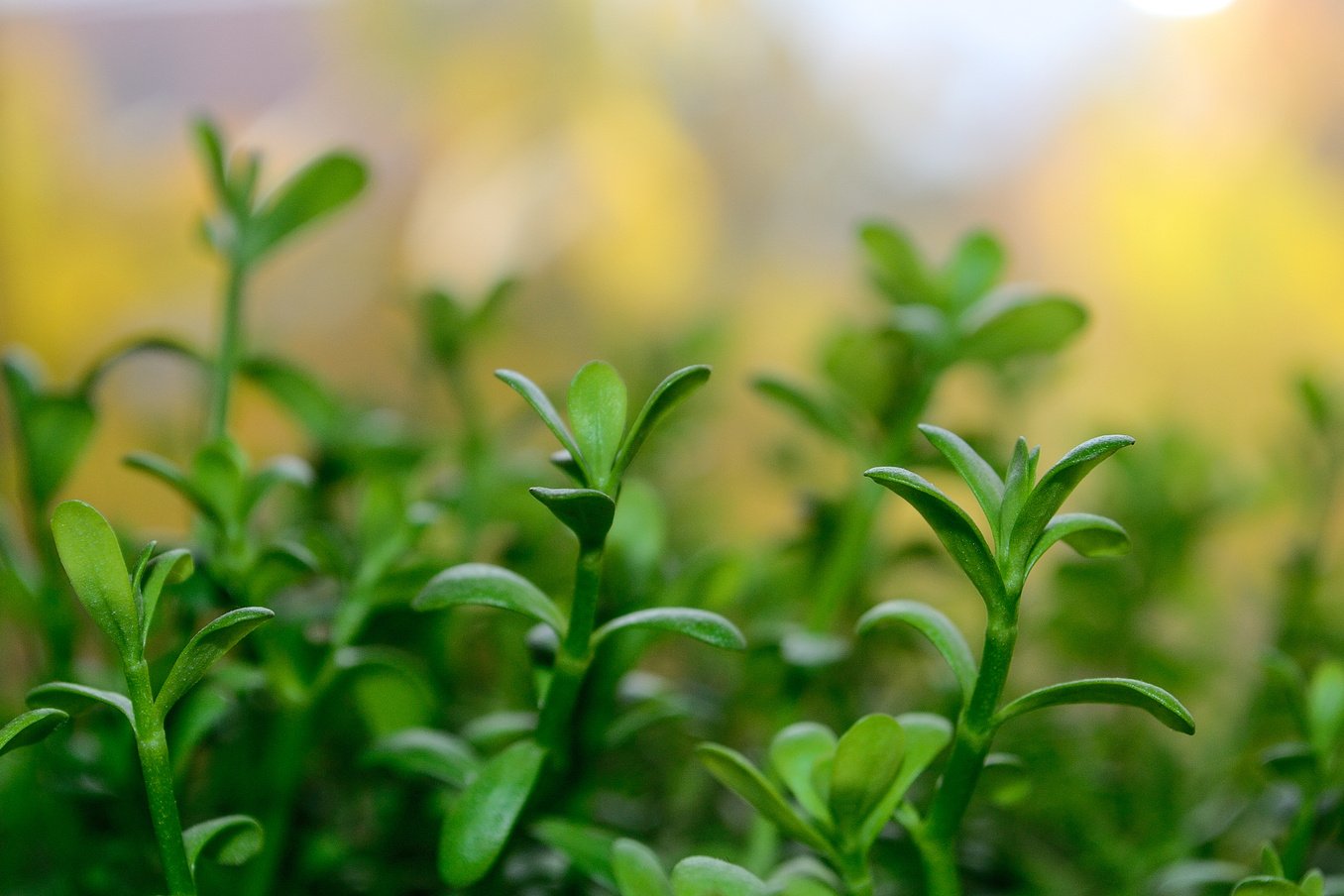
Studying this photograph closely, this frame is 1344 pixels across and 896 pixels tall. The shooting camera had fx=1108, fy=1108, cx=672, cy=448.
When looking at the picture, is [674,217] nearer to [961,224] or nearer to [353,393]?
[961,224]

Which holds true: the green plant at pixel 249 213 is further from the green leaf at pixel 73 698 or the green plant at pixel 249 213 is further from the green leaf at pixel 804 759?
the green leaf at pixel 804 759

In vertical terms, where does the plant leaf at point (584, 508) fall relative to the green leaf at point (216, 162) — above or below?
below

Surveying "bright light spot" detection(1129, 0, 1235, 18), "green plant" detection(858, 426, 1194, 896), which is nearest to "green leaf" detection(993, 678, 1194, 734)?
"green plant" detection(858, 426, 1194, 896)

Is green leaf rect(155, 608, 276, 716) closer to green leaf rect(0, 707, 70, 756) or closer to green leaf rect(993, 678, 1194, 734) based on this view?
green leaf rect(0, 707, 70, 756)

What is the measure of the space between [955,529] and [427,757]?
21 cm

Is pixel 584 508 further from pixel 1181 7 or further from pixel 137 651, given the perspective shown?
pixel 1181 7

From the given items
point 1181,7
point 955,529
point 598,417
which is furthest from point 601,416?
point 1181,7

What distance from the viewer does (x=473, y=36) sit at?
144 centimetres

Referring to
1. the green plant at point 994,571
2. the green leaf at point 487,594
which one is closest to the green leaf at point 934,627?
the green plant at point 994,571

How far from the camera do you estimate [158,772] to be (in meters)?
0.32

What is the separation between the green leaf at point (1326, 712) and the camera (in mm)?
405

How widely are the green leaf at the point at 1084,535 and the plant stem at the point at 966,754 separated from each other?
21mm

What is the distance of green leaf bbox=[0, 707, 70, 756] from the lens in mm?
302

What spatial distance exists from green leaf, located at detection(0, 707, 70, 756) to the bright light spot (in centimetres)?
135
